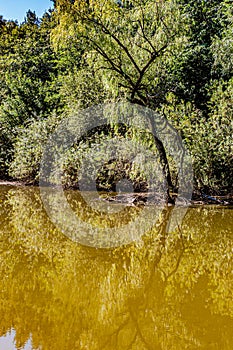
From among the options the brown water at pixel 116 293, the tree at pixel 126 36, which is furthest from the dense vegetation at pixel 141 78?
the brown water at pixel 116 293

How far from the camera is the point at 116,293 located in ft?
11.4

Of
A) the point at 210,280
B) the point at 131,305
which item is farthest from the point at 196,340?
the point at 210,280

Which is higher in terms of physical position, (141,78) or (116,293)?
(141,78)

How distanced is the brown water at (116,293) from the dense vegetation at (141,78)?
18.3 feet

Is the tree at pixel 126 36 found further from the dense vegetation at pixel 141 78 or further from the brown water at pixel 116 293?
the brown water at pixel 116 293

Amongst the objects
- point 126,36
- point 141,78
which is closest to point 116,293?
point 141,78

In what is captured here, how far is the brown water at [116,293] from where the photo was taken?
2.62 meters

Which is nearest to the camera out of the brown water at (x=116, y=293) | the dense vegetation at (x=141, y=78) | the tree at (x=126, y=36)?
the brown water at (x=116, y=293)

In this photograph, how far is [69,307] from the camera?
308 centimetres

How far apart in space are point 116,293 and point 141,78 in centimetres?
770

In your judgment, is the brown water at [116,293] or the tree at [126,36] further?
the tree at [126,36]

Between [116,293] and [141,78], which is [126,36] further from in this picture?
[116,293]

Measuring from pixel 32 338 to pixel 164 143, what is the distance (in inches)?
356

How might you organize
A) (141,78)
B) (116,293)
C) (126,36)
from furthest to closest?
(141,78), (126,36), (116,293)
